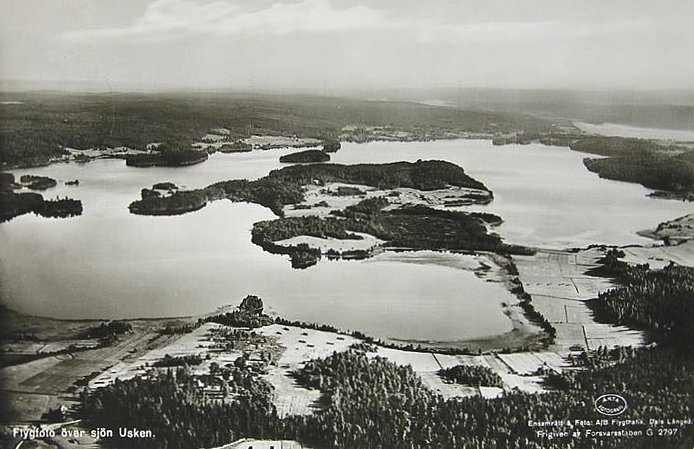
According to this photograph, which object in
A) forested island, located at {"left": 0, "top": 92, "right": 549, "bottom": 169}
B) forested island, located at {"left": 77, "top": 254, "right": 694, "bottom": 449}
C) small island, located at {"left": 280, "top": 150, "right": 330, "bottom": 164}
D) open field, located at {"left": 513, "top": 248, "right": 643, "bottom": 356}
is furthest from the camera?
small island, located at {"left": 280, "top": 150, "right": 330, "bottom": 164}

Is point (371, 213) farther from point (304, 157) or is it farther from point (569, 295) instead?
point (569, 295)

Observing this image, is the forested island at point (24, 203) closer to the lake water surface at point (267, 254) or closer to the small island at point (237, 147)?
the lake water surface at point (267, 254)

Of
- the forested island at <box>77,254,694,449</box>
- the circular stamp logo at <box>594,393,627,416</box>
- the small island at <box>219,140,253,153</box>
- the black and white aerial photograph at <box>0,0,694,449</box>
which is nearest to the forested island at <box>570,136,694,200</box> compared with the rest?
the black and white aerial photograph at <box>0,0,694,449</box>

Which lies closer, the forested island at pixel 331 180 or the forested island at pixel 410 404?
the forested island at pixel 410 404

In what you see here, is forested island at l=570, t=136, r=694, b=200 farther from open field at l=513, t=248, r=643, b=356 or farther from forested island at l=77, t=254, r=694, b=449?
forested island at l=77, t=254, r=694, b=449

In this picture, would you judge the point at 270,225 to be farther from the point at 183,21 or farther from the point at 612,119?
the point at 612,119

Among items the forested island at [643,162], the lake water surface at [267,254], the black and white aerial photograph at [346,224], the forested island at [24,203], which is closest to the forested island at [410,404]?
the black and white aerial photograph at [346,224]

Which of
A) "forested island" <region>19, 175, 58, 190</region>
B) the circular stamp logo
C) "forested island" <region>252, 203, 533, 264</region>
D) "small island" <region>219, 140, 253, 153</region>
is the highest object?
"small island" <region>219, 140, 253, 153</region>

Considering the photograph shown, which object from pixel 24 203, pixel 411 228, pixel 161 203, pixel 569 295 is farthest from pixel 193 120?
pixel 569 295
